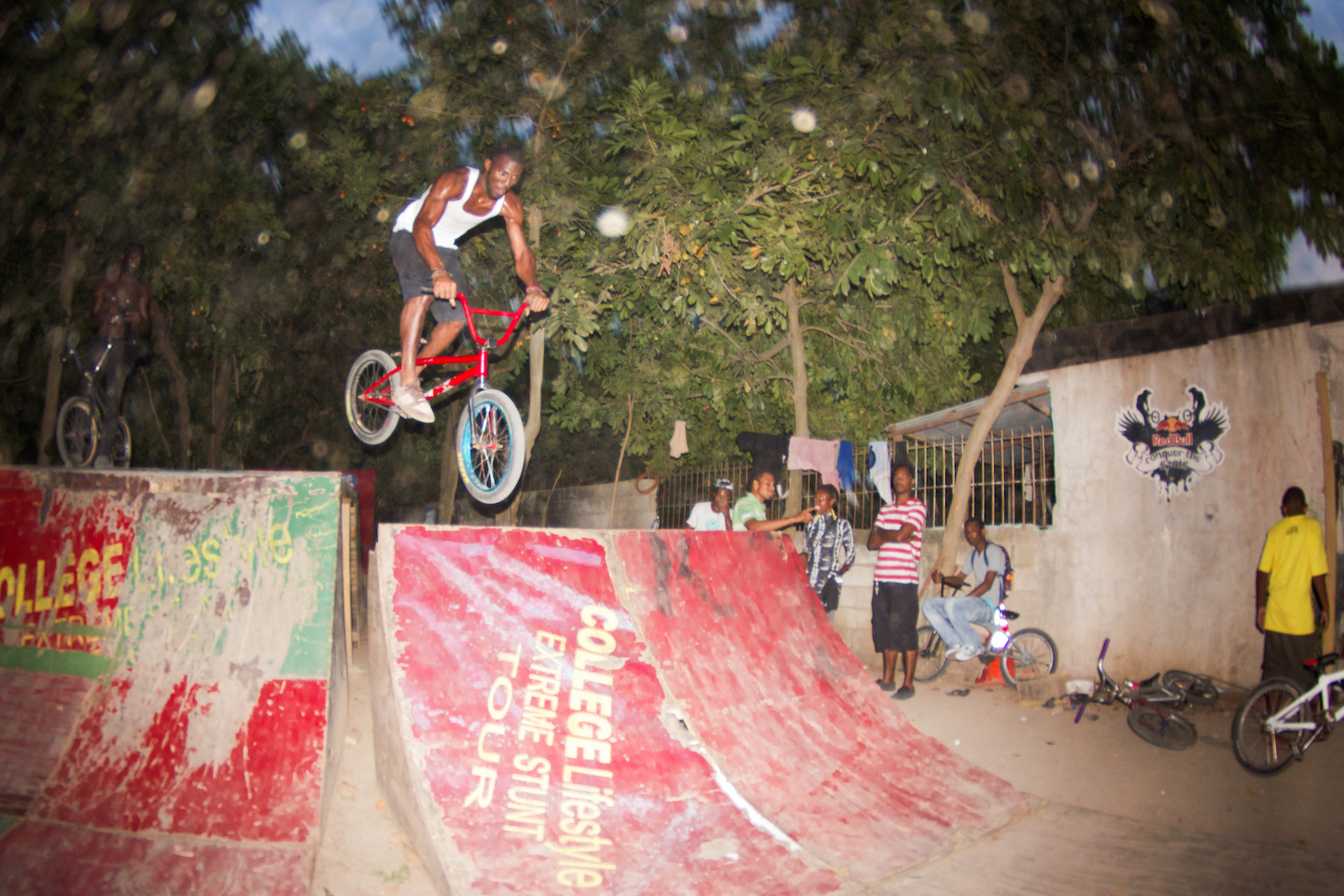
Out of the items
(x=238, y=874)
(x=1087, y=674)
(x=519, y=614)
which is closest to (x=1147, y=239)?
(x=1087, y=674)

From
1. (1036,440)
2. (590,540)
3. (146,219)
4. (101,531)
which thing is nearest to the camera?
(101,531)

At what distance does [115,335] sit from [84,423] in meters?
0.95

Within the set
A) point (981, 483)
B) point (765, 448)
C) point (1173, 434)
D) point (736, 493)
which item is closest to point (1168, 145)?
point (1173, 434)

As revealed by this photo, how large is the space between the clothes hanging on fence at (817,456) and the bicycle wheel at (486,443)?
16.3ft

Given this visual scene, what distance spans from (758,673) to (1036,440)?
549 cm

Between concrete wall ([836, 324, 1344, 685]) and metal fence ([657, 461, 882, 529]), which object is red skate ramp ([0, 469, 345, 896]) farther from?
metal fence ([657, 461, 882, 529])

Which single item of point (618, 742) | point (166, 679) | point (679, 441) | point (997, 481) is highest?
point (679, 441)

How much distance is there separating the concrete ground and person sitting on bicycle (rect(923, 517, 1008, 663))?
1.48m

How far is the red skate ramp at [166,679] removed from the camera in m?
3.11

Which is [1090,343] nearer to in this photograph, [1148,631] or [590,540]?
[1148,631]

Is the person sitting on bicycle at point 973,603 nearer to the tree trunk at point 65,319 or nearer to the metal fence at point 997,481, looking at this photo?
the metal fence at point 997,481

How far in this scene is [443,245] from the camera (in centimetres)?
523

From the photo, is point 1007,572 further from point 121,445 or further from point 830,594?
point 121,445

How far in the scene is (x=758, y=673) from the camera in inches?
177
